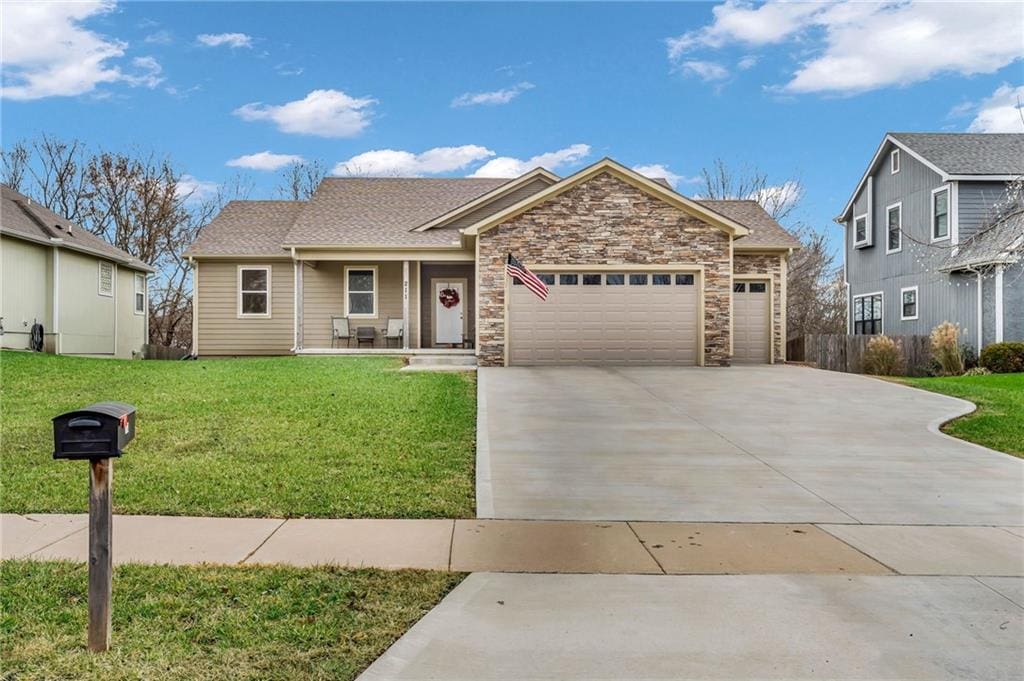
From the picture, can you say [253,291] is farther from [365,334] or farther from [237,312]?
[365,334]

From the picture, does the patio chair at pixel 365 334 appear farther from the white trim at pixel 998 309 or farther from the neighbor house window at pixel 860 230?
the neighbor house window at pixel 860 230

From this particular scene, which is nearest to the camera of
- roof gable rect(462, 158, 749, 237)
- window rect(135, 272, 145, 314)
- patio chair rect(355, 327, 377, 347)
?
roof gable rect(462, 158, 749, 237)

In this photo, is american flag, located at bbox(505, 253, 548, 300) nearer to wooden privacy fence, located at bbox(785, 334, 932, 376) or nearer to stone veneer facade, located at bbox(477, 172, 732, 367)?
stone veneer facade, located at bbox(477, 172, 732, 367)

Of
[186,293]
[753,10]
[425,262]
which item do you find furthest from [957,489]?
[186,293]

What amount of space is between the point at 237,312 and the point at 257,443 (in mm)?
14334

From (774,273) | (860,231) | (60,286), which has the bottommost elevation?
(60,286)

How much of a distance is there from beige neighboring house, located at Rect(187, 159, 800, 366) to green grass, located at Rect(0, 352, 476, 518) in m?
4.19

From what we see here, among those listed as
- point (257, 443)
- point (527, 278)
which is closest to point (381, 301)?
point (527, 278)

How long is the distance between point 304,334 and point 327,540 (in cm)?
1678

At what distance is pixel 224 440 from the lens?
26.7 ft

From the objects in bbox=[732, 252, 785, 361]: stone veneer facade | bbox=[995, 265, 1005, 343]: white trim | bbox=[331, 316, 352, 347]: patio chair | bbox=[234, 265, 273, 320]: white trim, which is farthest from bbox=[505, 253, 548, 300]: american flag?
bbox=[995, 265, 1005, 343]: white trim

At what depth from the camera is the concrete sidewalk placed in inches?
176

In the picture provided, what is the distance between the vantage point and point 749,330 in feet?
66.2

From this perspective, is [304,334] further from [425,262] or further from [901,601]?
[901,601]
